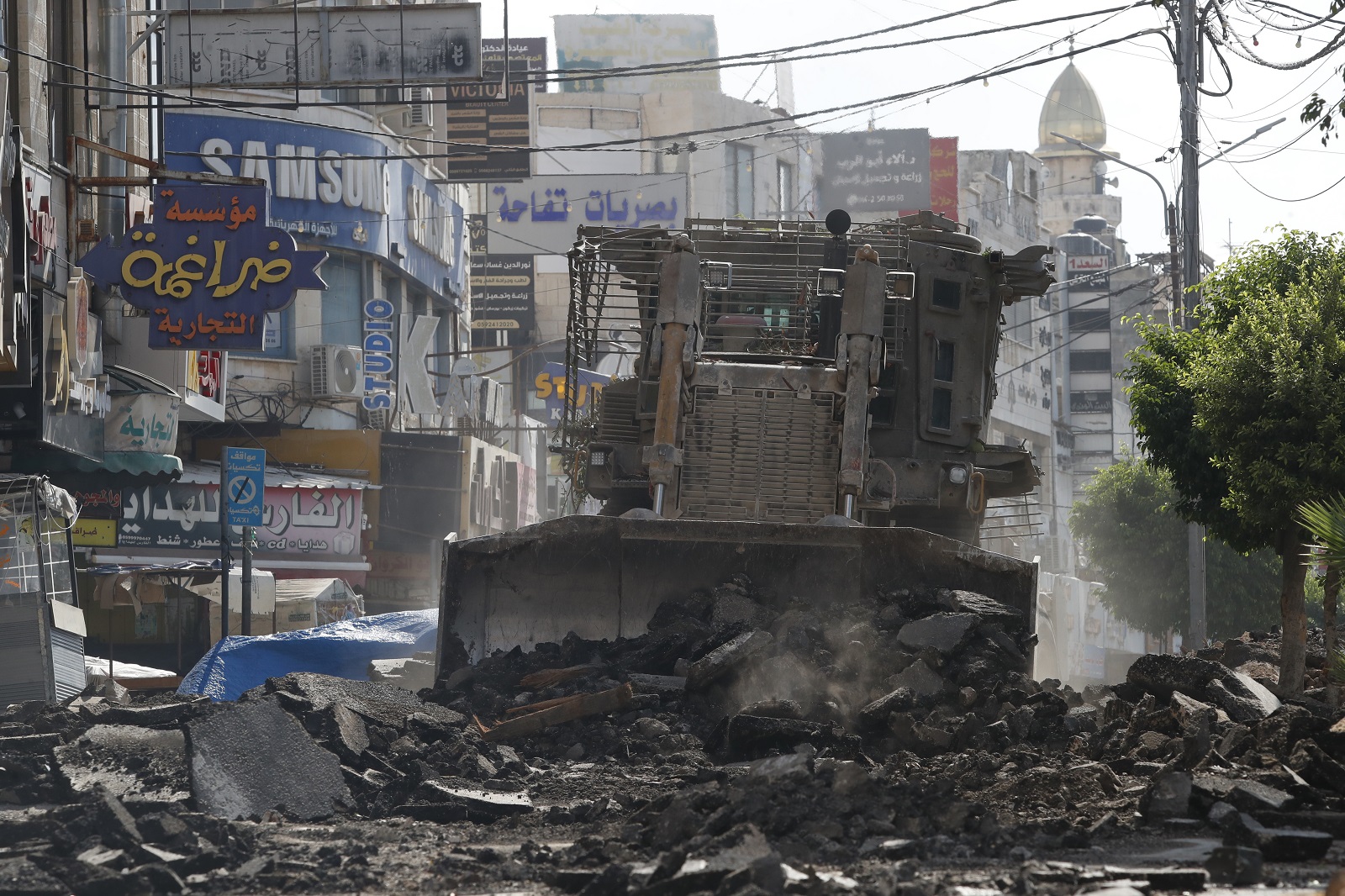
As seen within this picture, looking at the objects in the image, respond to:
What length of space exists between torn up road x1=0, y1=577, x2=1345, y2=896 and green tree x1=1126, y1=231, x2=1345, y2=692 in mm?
2220

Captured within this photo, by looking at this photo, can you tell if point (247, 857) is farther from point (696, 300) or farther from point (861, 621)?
point (696, 300)

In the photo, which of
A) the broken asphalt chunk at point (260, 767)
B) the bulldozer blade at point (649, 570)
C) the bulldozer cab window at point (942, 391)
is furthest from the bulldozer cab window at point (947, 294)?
the broken asphalt chunk at point (260, 767)

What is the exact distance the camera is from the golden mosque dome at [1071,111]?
518ft

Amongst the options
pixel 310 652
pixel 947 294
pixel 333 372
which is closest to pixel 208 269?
pixel 310 652

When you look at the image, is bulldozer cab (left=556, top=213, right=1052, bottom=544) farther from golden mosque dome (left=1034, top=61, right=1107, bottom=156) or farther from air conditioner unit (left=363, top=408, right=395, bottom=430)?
golden mosque dome (left=1034, top=61, right=1107, bottom=156)

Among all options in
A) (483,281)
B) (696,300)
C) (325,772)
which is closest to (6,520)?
(696,300)

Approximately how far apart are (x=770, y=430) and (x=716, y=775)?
4.18 m

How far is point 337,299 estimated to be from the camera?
37.3m

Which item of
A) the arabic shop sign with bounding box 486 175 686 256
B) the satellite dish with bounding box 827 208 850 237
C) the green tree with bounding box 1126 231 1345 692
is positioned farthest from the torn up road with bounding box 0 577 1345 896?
the arabic shop sign with bounding box 486 175 686 256

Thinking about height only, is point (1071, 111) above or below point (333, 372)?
above

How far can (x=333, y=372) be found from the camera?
1403 inches

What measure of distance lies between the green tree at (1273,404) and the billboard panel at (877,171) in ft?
217

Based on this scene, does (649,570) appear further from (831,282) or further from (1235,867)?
(1235,867)

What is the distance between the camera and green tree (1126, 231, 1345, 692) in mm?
12445
